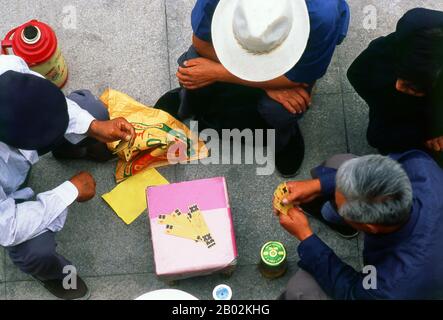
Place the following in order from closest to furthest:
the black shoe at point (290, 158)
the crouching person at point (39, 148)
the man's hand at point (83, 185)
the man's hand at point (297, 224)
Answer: the crouching person at point (39, 148), the man's hand at point (297, 224), the man's hand at point (83, 185), the black shoe at point (290, 158)

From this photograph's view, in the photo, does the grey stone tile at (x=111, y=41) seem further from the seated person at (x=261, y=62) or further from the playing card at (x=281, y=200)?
the playing card at (x=281, y=200)

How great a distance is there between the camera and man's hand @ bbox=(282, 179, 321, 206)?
11.0 ft

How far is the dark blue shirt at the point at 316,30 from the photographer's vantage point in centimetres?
328

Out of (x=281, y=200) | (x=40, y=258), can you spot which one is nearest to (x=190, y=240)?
(x=281, y=200)

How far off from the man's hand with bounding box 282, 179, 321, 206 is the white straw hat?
613 mm

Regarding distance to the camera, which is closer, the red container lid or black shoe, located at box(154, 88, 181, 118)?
the red container lid

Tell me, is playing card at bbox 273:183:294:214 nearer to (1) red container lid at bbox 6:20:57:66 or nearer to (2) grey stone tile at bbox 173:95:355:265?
(2) grey stone tile at bbox 173:95:355:265

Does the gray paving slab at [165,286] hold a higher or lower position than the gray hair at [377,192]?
lower

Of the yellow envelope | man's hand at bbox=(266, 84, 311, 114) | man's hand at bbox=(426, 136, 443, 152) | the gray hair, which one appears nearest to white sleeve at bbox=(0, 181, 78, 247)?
the yellow envelope

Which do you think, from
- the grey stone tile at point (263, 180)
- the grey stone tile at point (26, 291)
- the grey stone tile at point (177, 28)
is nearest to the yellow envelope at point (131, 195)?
the grey stone tile at point (263, 180)

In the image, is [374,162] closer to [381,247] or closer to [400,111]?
[381,247]

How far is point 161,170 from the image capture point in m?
4.05

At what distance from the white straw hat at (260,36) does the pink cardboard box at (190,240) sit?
28.5 inches

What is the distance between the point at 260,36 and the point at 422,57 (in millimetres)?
810
